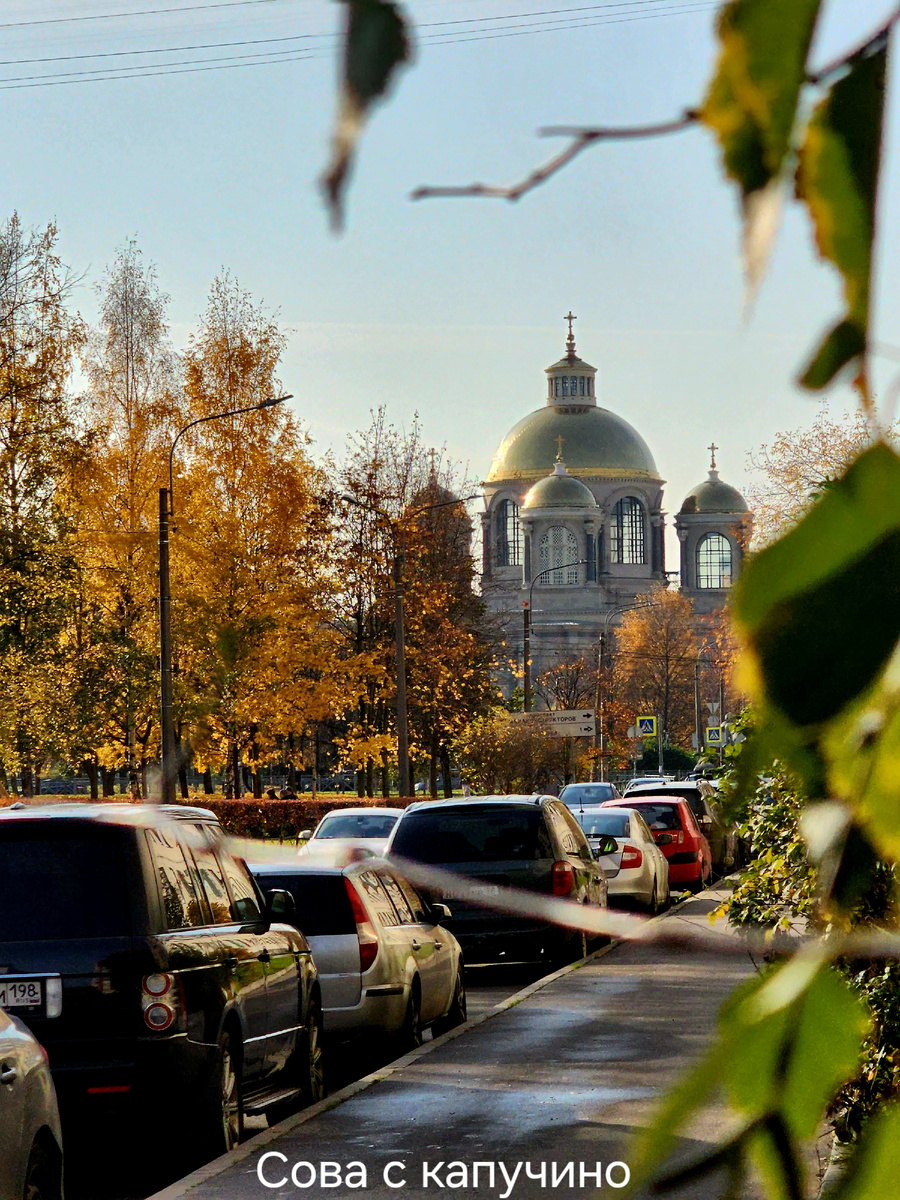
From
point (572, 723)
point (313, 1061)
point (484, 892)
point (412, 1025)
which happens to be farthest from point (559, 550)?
point (313, 1061)

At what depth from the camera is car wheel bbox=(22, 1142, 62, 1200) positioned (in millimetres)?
5961

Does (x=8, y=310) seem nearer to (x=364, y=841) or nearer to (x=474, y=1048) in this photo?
(x=364, y=841)

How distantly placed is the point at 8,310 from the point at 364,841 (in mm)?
19448

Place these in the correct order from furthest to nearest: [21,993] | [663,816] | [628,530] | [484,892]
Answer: [628,530] < [663,816] < [484,892] < [21,993]

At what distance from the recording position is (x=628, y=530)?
12219 cm

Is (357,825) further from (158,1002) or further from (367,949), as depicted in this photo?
(158,1002)

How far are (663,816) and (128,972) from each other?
19.2 m

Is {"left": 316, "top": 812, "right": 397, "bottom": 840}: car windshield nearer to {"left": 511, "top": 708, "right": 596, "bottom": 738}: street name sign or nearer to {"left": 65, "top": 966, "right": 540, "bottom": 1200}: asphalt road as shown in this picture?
{"left": 65, "top": 966, "right": 540, "bottom": 1200}: asphalt road

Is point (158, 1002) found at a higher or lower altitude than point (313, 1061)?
higher

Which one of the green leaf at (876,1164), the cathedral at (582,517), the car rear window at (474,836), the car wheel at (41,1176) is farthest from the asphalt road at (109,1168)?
the cathedral at (582,517)

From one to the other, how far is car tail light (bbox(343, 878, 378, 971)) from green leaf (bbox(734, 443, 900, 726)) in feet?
36.0

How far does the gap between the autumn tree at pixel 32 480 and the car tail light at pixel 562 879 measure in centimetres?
2092

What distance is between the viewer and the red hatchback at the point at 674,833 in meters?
25.5

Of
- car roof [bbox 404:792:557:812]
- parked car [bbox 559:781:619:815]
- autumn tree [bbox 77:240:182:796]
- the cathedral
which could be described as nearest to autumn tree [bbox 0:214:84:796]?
autumn tree [bbox 77:240:182:796]
